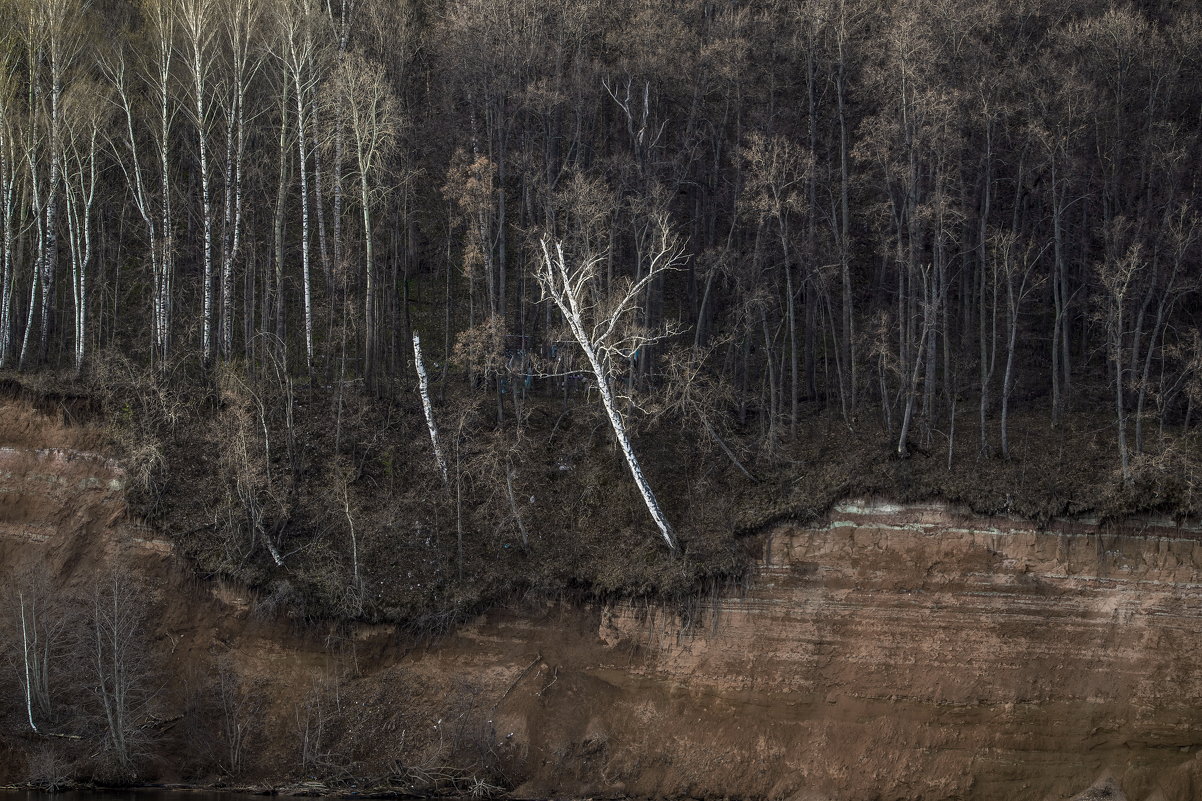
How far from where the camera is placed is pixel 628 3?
36.9 metres

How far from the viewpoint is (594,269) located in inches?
1252

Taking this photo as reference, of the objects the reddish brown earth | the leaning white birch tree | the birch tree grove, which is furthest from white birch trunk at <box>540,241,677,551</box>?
the reddish brown earth

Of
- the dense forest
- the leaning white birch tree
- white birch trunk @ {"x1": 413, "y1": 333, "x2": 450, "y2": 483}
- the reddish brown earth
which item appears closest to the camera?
the reddish brown earth

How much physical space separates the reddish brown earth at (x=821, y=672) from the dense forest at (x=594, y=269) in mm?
1134

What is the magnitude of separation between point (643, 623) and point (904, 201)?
1500 cm

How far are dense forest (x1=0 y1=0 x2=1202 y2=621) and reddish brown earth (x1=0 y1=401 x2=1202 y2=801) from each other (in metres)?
1.13

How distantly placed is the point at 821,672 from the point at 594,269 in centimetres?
1356

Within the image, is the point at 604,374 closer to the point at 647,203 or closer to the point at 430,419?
the point at 430,419

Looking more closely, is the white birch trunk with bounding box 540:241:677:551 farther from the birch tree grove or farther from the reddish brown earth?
the reddish brown earth

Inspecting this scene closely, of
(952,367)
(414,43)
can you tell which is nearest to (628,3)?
(414,43)

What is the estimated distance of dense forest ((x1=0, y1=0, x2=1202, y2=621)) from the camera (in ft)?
93.5

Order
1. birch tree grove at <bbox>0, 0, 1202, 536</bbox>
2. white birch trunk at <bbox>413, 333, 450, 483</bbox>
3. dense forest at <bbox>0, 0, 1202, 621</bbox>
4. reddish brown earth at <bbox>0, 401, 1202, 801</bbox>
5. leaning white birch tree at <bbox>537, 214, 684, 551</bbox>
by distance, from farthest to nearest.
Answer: white birch trunk at <bbox>413, 333, 450, 483</bbox> → birch tree grove at <bbox>0, 0, 1202, 536</bbox> → dense forest at <bbox>0, 0, 1202, 621</bbox> → leaning white birch tree at <bbox>537, 214, 684, 551</bbox> → reddish brown earth at <bbox>0, 401, 1202, 801</bbox>

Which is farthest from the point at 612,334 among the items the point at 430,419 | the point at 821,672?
the point at 821,672

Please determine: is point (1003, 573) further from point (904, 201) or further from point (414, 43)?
point (414, 43)
